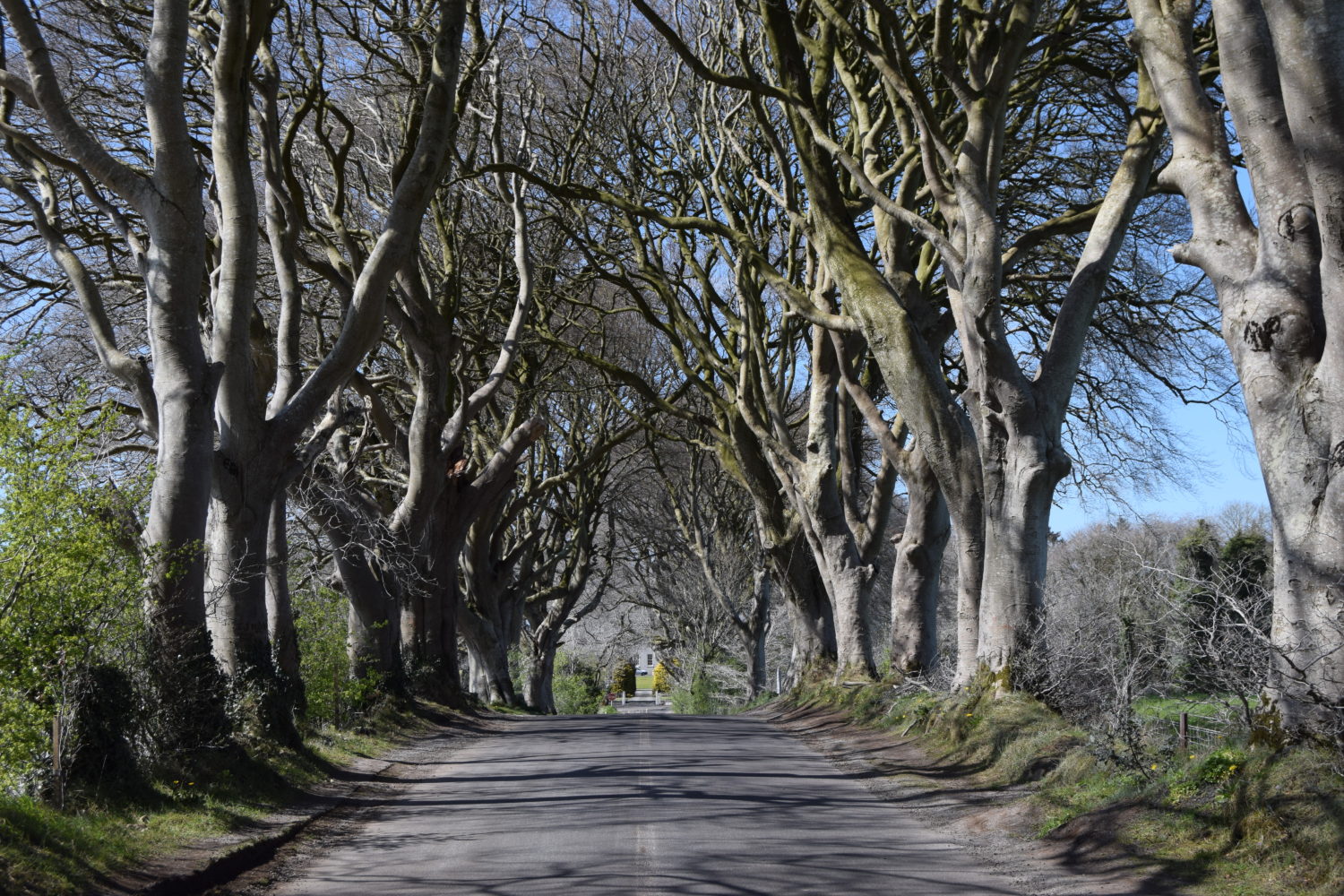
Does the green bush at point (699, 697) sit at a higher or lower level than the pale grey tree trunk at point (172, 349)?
lower

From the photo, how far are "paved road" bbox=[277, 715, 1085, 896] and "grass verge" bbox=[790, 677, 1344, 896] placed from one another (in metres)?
0.91

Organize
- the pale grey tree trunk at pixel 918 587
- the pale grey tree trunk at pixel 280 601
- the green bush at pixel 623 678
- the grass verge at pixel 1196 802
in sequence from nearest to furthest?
1. the grass verge at pixel 1196 802
2. the pale grey tree trunk at pixel 280 601
3. the pale grey tree trunk at pixel 918 587
4. the green bush at pixel 623 678

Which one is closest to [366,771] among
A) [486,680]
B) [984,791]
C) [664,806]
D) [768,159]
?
[664,806]

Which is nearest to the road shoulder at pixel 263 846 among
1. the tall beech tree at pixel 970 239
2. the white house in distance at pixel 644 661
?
the tall beech tree at pixel 970 239

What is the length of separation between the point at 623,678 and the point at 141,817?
63948mm

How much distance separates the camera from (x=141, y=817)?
A: 789 centimetres

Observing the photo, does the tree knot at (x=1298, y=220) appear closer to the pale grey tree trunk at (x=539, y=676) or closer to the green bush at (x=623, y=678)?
the pale grey tree trunk at (x=539, y=676)

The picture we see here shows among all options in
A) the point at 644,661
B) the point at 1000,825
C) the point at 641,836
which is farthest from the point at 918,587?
the point at 644,661

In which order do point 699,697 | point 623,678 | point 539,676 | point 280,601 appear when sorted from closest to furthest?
point 280,601, point 539,676, point 699,697, point 623,678

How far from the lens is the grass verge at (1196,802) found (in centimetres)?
601

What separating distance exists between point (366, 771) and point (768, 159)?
40.0 feet

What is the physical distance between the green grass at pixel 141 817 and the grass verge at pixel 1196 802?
5633mm

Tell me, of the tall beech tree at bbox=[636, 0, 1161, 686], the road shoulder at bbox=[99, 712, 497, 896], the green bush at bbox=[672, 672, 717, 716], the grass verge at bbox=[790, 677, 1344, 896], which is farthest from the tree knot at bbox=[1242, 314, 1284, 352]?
the green bush at bbox=[672, 672, 717, 716]

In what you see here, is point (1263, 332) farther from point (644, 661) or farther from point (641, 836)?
point (644, 661)
